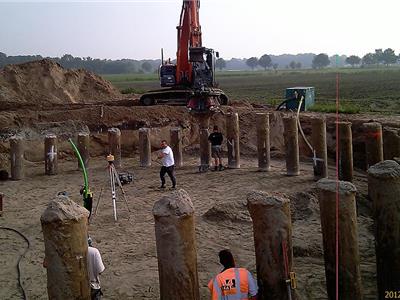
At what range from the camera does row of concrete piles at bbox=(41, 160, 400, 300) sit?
606 centimetres

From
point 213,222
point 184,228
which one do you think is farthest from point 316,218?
point 184,228

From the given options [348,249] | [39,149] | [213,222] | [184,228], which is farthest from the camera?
[39,149]

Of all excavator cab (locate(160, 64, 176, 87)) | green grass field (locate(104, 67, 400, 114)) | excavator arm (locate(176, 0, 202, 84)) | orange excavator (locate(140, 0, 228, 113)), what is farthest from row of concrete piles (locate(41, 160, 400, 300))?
excavator cab (locate(160, 64, 176, 87))

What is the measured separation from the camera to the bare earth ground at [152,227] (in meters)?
8.31

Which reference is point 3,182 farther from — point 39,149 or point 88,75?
point 88,75

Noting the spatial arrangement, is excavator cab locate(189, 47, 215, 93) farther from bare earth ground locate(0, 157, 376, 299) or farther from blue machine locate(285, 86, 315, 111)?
bare earth ground locate(0, 157, 376, 299)

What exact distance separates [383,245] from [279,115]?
13.6 metres

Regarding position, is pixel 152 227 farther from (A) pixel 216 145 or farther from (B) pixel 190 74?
(B) pixel 190 74

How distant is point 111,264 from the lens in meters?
9.05

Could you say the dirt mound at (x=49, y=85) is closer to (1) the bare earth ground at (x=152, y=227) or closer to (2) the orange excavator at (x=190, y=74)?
(2) the orange excavator at (x=190, y=74)

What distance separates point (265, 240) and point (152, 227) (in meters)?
4.92

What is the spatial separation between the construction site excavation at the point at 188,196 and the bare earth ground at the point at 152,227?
4cm

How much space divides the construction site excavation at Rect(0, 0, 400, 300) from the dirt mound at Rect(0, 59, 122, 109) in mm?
89

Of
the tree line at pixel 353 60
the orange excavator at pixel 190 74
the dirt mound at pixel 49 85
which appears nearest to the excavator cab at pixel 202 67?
the orange excavator at pixel 190 74
